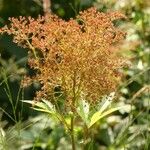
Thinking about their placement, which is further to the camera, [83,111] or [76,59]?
[83,111]

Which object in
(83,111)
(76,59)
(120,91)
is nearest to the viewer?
(76,59)

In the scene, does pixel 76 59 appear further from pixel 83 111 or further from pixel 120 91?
pixel 120 91

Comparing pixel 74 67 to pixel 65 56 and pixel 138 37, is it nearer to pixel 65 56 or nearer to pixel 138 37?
pixel 65 56

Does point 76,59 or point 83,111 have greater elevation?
point 76,59

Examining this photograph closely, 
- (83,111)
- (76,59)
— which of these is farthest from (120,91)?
(76,59)

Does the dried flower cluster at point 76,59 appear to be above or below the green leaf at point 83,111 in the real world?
above

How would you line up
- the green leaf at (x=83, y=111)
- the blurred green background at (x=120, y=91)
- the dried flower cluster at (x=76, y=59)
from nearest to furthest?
the dried flower cluster at (x=76, y=59) → the green leaf at (x=83, y=111) → the blurred green background at (x=120, y=91)

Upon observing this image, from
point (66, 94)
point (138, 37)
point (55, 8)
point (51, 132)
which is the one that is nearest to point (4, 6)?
point (55, 8)

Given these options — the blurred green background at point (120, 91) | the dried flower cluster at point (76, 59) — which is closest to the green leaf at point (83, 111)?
the dried flower cluster at point (76, 59)

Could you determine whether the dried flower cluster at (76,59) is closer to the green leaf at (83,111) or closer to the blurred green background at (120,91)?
the green leaf at (83,111)
